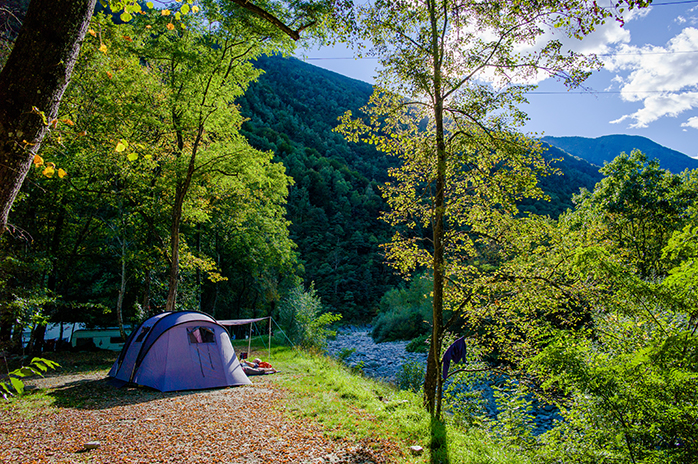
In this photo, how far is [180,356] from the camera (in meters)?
8.00

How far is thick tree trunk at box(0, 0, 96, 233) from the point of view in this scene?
176 cm

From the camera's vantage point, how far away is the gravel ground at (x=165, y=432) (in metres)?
4.20

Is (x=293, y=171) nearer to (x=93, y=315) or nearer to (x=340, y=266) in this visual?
(x=340, y=266)

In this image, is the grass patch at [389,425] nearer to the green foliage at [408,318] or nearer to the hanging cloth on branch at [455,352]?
the hanging cloth on branch at [455,352]

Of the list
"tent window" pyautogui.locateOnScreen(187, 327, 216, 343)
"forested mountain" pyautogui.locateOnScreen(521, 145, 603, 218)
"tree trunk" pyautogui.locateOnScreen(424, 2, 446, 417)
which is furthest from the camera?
"forested mountain" pyautogui.locateOnScreen(521, 145, 603, 218)

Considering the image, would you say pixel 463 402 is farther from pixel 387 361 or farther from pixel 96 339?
pixel 96 339

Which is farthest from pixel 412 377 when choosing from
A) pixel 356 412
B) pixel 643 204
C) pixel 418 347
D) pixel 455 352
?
pixel 643 204

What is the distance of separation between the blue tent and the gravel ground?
71cm

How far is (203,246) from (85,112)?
9363mm

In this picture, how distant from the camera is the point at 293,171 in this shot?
51.5m

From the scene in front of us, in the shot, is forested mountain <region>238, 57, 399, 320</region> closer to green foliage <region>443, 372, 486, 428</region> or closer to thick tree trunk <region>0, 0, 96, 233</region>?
green foliage <region>443, 372, 486, 428</region>

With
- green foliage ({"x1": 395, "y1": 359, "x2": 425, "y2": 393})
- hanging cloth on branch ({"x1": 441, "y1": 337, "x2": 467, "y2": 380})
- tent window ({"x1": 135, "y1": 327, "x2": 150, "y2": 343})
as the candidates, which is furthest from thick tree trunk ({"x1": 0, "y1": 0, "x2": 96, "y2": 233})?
green foliage ({"x1": 395, "y1": 359, "x2": 425, "y2": 393})

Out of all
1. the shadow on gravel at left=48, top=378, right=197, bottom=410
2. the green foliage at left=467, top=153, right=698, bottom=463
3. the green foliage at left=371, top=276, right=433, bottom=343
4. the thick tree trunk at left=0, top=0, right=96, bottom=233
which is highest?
the thick tree trunk at left=0, top=0, right=96, bottom=233

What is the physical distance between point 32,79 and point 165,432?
4.92 metres
